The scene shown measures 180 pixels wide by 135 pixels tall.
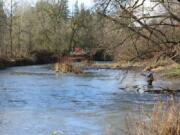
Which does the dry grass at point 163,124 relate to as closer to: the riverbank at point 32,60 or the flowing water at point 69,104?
the flowing water at point 69,104

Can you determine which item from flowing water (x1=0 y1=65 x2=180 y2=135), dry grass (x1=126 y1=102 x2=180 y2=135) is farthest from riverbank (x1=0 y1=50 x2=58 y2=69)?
dry grass (x1=126 y1=102 x2=180 y2=135)

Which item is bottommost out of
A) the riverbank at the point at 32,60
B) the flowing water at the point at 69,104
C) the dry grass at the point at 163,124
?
the flowing water at the point at 69,104

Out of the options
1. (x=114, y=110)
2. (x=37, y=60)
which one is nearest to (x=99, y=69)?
(x=37, y=60)

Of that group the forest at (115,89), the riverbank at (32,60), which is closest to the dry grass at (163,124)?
the forest at (115,89)

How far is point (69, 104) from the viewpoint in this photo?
22.0 m

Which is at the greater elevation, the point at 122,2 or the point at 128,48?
the point at 122,2

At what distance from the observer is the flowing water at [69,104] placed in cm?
1541

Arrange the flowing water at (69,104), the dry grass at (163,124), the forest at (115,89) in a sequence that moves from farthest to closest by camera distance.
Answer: the flowing water at (69,104), the forest at (115,89), the dry grass at (163,124)

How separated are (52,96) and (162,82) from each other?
9.11m

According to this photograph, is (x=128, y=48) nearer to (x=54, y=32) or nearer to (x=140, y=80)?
(x=140, y=80)

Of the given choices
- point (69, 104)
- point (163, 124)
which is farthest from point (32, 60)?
point (163, 124)

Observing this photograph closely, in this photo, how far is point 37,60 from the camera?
59406 mm

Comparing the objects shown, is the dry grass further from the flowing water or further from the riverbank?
the riverbank

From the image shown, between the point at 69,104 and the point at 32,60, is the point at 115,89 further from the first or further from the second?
the point at 32,60
